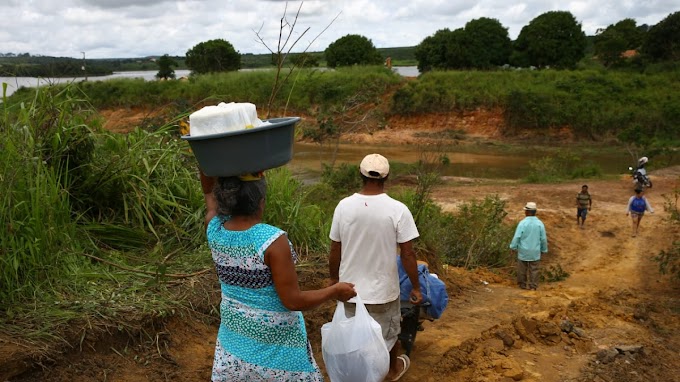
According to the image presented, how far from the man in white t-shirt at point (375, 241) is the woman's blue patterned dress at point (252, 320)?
3.09 feet

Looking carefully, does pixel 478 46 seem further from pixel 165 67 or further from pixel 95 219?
pixel 95 219

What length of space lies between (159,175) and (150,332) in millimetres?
1551

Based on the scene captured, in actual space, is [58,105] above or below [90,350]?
above

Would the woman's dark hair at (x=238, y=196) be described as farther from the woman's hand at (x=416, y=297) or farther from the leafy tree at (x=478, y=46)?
the leafy tree at (x=478, y=46)

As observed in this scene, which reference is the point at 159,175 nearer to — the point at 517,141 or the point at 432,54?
the point at 517,141

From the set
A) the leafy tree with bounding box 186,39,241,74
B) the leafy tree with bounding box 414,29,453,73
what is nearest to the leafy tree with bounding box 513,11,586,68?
the leafy tree with bounding box 414,29,453,73

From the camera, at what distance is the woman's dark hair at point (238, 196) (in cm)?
228

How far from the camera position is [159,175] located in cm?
480

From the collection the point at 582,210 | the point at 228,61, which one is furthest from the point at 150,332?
the point at 228,61

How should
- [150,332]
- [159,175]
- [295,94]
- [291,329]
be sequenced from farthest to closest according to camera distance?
1. [295,94]
2. [159,175]
3. [150,332]
4. [291,329]

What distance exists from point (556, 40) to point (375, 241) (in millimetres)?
36185

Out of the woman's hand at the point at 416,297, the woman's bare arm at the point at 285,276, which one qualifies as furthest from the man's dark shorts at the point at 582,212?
the woman's bare arm at the point at 285,276

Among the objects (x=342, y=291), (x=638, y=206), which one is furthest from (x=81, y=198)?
(x=638, y=206)

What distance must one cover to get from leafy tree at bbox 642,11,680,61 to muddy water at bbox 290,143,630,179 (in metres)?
12.4
